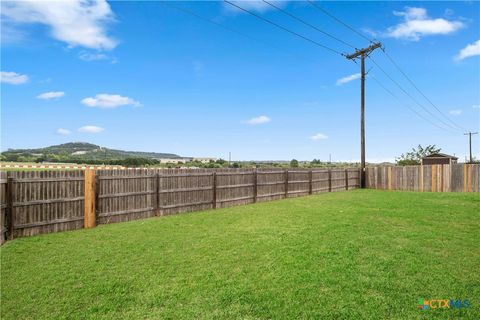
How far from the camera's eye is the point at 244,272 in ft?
14.6

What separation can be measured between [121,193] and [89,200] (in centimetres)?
101

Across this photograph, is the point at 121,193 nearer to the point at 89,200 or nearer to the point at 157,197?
the point at 89,200

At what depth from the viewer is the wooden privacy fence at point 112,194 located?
707cm

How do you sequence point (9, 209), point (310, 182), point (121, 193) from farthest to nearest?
point (310, 182) → point (121, 193) → point (9, 209)

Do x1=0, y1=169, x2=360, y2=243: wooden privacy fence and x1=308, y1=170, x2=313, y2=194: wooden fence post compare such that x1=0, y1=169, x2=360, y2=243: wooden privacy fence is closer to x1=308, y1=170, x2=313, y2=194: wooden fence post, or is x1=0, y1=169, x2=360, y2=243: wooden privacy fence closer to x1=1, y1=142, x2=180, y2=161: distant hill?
x1=308, y1=170, x2=313, y2=194: wooden fence post

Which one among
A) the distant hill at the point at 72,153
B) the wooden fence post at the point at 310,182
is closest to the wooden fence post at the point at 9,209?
the wooden fence post at the point at 310,182

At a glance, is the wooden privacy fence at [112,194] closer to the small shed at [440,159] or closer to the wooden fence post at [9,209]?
the wooden fence post at [9,209]

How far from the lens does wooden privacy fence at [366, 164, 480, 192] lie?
18578 mm

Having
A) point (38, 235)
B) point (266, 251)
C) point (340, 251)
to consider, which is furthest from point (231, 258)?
point (38, 235)

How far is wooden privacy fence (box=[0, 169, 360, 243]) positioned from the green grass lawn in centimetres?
59

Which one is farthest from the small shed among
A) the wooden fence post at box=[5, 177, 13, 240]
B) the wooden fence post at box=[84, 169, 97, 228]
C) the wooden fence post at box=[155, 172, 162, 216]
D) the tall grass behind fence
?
the tall grass behind fence

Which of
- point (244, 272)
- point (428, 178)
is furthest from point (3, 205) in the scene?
point (428, 178)

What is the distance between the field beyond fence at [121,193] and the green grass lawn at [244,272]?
0.61 m

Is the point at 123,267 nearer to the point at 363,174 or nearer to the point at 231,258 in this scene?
the point at 231,258
